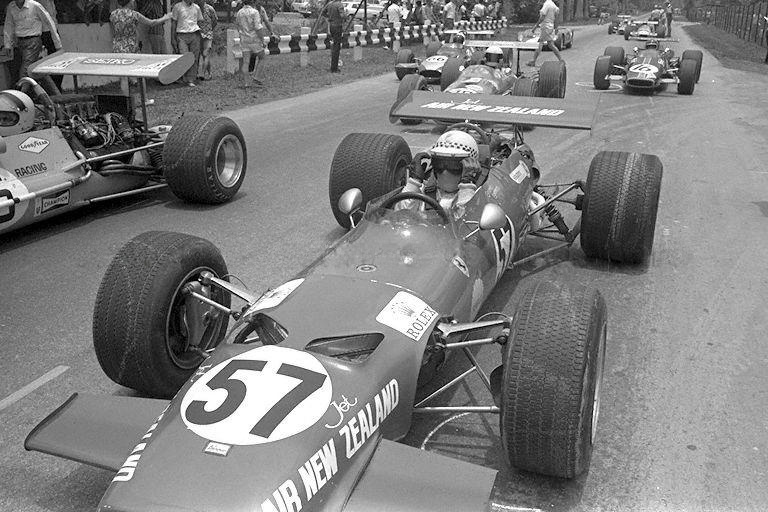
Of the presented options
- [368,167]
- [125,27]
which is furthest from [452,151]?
[125,27]

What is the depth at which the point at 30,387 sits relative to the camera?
436 cm

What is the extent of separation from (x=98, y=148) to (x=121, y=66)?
0.85 metres

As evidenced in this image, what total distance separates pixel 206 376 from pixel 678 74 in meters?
16.4

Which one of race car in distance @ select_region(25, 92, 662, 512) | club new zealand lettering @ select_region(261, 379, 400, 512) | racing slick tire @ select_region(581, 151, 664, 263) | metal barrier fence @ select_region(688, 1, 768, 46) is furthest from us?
metal barrier fence @ select_region(688, 1, 768, 46)

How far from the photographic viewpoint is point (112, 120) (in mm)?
8172

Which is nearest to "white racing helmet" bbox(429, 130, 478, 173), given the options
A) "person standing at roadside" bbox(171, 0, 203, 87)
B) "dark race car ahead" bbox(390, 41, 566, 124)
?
"dark race car ahead" bbox(390, 41, 566, 124)

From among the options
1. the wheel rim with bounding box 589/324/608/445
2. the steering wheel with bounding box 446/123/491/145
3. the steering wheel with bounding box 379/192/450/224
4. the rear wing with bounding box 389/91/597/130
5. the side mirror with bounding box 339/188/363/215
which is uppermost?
the rear wing with bounding box 389/91/597/130

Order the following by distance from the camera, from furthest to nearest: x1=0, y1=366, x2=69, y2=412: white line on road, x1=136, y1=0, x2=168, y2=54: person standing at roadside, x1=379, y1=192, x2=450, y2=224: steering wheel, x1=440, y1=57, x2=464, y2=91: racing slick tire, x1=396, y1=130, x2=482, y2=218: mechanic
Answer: x1=136, y1=0, x2=168, y2=54: person standing at roadside < x1=440, y1=57, x2=464, y2=91: racing slick tire < x1=396, y1=130, x2=482, y2=218: mechanic < x1=379, y1=192, x2=450, y2=224: steering wheel < x1=0, y1=366, x2=69, y2=412: white line on road

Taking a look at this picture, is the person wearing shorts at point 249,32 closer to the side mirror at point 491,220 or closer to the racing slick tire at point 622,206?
the racing slick tire at point 622,206

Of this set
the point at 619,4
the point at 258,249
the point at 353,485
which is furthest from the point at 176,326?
the point at 619,4

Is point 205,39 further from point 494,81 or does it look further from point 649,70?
point 649,70

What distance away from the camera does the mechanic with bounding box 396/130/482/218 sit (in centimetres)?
510

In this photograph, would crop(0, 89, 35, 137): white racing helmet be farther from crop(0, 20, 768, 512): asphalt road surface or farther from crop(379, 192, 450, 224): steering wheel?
crop(379, 192, 450, 224): steering wheel

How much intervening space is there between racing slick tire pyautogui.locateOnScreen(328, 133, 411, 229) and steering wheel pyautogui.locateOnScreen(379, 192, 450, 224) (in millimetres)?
1874
